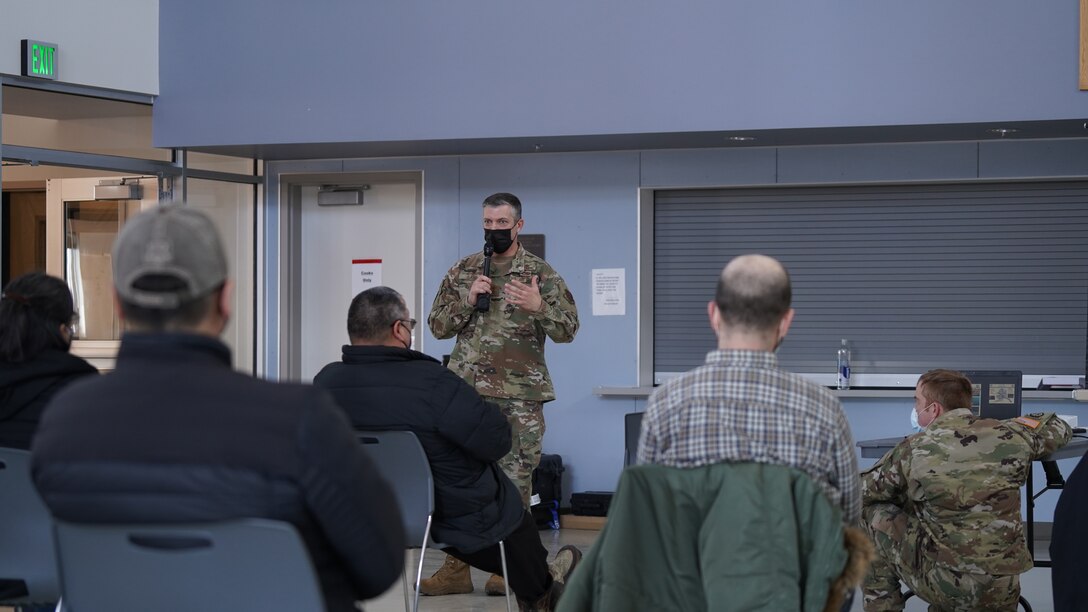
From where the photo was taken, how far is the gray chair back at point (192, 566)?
66.6 inches

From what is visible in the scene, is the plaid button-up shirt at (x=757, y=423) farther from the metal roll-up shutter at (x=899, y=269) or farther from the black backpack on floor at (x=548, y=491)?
the metal roll-up shutter at (x=899, y=269)

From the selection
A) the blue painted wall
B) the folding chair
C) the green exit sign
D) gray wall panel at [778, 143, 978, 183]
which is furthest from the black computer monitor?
the green exit sign

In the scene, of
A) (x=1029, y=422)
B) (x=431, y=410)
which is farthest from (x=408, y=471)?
(x=1029, y=422)

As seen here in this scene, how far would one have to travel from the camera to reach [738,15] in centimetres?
619

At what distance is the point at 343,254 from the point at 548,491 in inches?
88.2

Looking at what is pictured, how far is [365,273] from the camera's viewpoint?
25.7 feet

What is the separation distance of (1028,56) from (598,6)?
2.27 m

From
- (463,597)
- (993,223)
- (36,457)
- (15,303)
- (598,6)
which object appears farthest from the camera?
(993,223)

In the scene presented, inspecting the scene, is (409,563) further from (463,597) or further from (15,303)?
(15,303)

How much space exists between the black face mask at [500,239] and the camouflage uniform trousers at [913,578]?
1.87 meters

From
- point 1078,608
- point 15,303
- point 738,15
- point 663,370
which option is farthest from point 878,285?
point 15,303

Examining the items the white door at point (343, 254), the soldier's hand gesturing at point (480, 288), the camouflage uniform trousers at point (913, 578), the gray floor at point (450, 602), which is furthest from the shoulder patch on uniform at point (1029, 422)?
the white door at point (343, 254)

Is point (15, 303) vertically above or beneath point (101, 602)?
above

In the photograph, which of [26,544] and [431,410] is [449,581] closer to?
[431,410]
